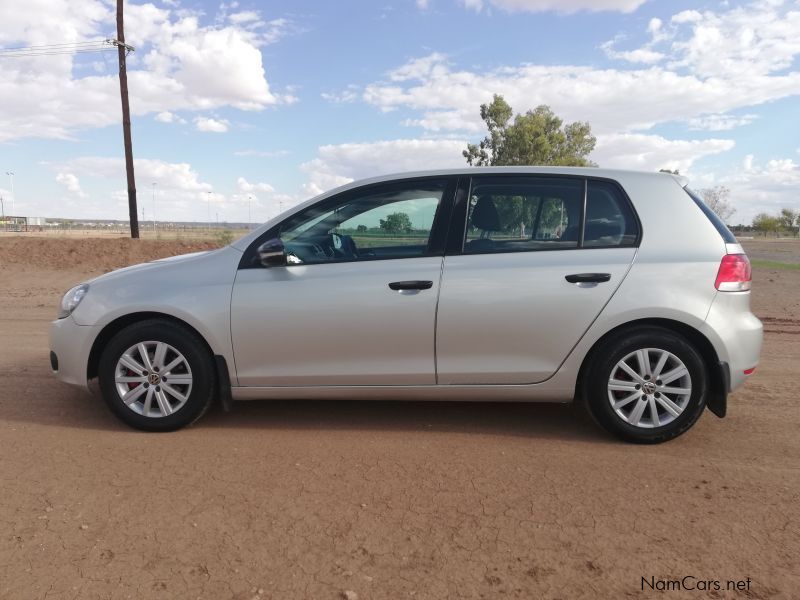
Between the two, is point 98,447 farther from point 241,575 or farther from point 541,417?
point 541,417

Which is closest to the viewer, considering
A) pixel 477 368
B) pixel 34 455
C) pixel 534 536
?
pixel 534 536

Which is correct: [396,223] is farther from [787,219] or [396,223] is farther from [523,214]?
[787,219]

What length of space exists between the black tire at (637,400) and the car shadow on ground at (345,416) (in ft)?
0.72

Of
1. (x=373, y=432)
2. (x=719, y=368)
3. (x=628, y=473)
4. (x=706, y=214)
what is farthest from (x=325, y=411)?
(x=706, y=214)

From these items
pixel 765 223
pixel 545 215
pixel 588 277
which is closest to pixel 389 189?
pixel 545 215

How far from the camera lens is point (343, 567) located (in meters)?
2.39

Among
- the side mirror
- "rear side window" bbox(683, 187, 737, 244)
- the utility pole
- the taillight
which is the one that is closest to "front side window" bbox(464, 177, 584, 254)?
"rear side window" bbox(683, 187, 737, 244)

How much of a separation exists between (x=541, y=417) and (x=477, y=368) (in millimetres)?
881

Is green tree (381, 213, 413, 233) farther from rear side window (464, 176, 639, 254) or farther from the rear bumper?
the rear bumper

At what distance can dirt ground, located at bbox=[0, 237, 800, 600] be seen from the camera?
2.32 metres

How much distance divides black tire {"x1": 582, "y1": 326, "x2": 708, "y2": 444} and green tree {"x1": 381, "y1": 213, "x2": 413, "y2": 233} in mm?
1553

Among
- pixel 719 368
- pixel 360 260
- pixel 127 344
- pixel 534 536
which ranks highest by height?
pixel 360 260

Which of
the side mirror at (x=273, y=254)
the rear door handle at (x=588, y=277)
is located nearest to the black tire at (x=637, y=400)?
the rear door handle at (x=588, y=277)

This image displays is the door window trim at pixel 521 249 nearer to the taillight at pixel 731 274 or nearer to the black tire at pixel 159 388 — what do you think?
the taillight at pixel 731 274
